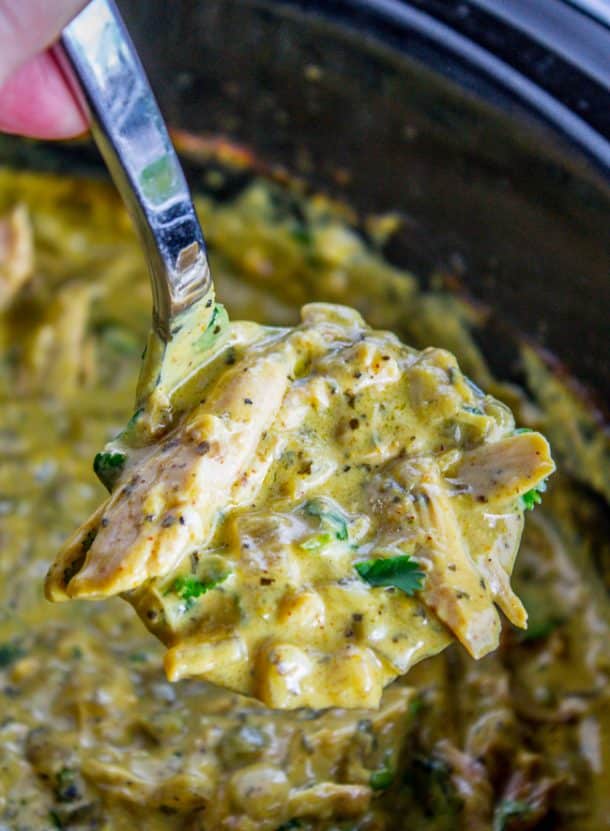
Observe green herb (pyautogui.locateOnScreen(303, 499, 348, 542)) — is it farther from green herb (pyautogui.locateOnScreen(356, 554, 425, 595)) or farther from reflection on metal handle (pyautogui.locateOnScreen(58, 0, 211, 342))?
reflection on metal handle (pyautogui.locateOnScreen(58, 0, 211, 342))

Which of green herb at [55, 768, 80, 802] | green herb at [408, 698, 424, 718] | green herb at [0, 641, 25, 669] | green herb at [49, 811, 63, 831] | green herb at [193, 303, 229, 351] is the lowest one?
green herb at [0, 641, 25, 669]

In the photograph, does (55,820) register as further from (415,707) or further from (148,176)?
(148,176)

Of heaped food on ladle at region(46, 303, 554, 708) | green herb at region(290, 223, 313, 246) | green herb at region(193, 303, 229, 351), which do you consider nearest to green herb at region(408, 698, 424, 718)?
heaped food on ladle at region(46, 303, 554, 708)

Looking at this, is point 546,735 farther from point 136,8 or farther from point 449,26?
point 136,8

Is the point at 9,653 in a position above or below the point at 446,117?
below

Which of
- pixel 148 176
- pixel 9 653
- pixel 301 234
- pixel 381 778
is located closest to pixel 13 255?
pixel 301 234

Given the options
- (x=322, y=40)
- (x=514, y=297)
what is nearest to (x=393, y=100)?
(x=322, y=40)
